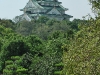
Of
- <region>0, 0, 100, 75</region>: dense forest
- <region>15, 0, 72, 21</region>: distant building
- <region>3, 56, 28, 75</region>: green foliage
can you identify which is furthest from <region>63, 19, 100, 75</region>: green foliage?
→ <region>15, 0, 72, 21</region>: distant building

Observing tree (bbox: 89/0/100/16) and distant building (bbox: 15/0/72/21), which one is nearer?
tree (bbox: 89/0/100/16)

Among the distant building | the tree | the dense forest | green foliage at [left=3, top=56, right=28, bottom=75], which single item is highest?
the distant building

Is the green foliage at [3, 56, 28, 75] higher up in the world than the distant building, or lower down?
lower down

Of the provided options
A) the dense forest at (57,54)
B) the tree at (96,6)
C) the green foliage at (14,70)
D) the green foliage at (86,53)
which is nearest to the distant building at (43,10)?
the dense forest at (57,54)

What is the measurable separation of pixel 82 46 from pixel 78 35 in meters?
0.93

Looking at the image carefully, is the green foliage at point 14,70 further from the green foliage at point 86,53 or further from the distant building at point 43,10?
the distant building at point 43,10

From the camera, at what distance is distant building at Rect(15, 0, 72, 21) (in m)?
71.8

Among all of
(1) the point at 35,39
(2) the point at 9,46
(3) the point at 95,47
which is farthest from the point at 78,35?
(1) the point at 35,39

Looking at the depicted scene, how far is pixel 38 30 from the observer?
48.2 metres

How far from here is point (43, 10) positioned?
72812mm

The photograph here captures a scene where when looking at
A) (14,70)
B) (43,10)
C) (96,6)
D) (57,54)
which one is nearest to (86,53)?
(96,6)

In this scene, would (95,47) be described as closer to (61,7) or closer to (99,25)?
(99,25)

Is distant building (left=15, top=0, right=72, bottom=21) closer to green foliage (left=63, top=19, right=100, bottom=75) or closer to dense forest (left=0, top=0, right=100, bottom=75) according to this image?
dense forest (left=0, top=0, right=100, bottom=75)

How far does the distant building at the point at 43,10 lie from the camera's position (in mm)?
71750
